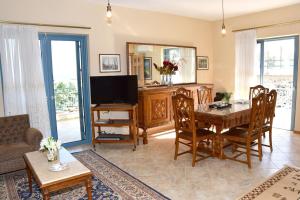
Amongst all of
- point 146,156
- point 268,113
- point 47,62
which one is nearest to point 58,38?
point 47,62

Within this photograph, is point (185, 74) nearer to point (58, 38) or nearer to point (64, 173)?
point (58, 38)

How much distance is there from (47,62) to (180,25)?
10.2ft

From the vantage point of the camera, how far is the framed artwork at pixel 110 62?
466 centimetres

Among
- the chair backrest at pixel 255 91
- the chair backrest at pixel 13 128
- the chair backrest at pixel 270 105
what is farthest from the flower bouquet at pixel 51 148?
the chair backrest at pixel 255 91

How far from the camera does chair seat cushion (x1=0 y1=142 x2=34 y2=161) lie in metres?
3.21

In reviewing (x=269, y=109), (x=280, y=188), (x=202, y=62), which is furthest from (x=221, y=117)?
(x=202, y=62)

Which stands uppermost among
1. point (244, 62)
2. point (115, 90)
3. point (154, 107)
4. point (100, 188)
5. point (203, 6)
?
point (203, 6)

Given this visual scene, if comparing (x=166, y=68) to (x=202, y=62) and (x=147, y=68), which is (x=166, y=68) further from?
(x=202, y=62)

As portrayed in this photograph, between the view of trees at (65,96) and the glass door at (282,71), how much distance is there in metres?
4.22

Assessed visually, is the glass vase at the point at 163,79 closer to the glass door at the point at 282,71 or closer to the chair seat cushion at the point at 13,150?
the glass door at the point at 282,71

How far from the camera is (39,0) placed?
396 centimetres

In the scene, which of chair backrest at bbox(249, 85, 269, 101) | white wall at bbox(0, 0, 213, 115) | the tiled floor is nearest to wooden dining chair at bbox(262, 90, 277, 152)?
the tiled floor

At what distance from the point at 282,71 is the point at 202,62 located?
1848mm

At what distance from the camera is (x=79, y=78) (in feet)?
15.3
